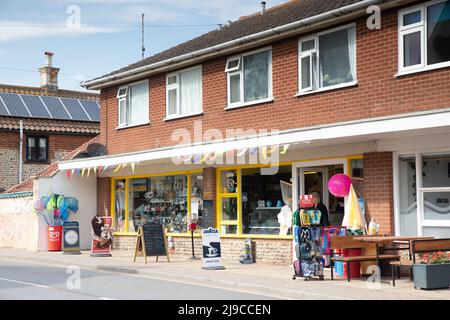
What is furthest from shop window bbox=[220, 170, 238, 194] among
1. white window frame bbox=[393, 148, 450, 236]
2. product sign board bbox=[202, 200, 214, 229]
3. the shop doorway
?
white window frame bbox=[393, 148, 450, 236]

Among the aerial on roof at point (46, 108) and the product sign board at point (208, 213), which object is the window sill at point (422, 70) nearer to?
the product sign board at point (208, 213)

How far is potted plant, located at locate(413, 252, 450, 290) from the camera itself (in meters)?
12.9

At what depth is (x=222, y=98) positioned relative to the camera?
20281mm

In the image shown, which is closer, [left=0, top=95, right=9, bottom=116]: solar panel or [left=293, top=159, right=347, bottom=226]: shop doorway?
[left=293, top=159, right=347, bottom=226]: shop doorway

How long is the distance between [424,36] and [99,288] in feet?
26.8

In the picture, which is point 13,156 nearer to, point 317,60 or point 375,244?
point 317,60

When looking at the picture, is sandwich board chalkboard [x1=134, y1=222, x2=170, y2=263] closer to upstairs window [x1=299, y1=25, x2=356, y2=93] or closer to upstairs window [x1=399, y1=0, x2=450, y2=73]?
upstairs window [x1=299, y1=25, x2=356, y2=93]

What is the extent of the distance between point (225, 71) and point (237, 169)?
2.70 meters

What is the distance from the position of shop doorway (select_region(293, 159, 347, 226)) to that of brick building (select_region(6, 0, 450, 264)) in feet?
0.09

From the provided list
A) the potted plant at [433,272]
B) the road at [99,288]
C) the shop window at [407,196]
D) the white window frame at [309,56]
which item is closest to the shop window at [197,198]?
the road at [99,288]

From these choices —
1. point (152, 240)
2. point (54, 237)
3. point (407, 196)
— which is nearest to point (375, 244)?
point (407, 196)
